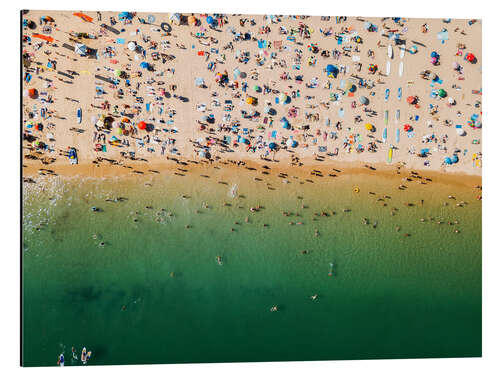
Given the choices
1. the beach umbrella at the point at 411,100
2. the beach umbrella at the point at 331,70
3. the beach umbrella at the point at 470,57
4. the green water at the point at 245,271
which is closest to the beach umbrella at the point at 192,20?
the beach umbrella at the point at 331,70

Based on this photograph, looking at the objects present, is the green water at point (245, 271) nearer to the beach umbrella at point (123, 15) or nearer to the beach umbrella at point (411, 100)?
the beach umbrella at point (411, 100)

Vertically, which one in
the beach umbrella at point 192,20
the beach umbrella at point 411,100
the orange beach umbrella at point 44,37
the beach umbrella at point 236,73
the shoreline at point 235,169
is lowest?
the shoreline at point 235,169

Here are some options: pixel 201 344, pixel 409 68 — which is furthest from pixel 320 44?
pixel 201 344

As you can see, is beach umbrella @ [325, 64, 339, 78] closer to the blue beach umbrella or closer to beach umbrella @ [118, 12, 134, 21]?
the blue beach umbrella

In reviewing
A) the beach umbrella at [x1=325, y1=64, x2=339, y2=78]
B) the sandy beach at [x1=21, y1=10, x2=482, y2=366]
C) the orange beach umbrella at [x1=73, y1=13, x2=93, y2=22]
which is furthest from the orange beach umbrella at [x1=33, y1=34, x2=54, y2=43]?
the beach umbrella at [x1=325, y1=64, x2=339, y2=78]

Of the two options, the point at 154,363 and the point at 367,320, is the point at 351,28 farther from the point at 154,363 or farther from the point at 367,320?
the point at 154,363

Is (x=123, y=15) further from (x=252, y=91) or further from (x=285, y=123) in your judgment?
(x=285, y=123)

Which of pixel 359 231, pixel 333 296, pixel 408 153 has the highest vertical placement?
pixel 408 153
